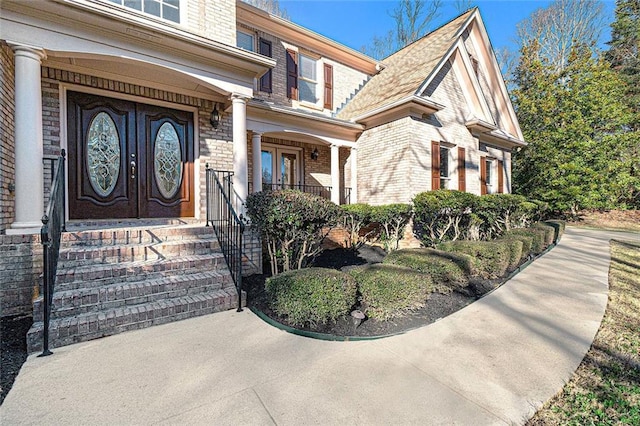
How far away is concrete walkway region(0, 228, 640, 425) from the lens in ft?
6.15

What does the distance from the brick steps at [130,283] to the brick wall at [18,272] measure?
0.33 m

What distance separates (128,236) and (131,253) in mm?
340

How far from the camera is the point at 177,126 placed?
18.9 ft

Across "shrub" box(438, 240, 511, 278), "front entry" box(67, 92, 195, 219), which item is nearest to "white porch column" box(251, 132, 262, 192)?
"front entry" box(67, 92, 195, 219)

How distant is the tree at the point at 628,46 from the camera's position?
16609 millimetres

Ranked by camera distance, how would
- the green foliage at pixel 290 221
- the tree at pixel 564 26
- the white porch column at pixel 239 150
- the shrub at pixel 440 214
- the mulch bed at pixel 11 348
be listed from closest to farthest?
1. the mulch bed at pixel 11 348
2. the green foliage at pixel 290 221
3. the white porch column at pixel 239 150
4. the shrub at pixel 440 214
5. the tree at pixel 564 26

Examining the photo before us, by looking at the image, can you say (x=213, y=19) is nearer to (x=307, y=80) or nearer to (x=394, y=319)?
(x=307, y=80)

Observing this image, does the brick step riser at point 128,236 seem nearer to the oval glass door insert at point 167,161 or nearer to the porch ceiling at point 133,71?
the oval glass door insert at point 167,161

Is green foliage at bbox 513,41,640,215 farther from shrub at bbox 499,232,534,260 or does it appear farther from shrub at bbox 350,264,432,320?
shrub at bbox 350,264,432,320

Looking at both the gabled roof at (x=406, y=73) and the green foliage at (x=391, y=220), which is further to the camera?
the gabled roof at (x=406, y=73)

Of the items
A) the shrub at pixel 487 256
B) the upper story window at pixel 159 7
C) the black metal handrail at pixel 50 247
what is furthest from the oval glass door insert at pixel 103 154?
the shrub at pixel 487 256

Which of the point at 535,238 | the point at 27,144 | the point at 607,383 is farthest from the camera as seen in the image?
the point at 535,238

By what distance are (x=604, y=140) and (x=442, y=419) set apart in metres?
16.7

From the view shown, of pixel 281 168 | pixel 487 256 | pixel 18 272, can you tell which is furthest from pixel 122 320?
pixel 281 168
